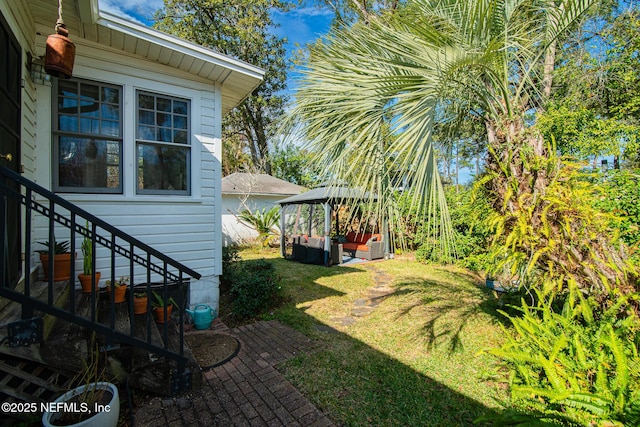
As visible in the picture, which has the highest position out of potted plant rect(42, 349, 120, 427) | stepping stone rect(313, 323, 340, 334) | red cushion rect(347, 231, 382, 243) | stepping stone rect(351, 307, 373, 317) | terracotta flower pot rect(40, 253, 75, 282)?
terracotta flower pot rect(40, 253, 75, 282)

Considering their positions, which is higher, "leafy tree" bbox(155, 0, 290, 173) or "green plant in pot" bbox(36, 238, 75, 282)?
"leafy tree" bbox(155, 0, 290, 173)

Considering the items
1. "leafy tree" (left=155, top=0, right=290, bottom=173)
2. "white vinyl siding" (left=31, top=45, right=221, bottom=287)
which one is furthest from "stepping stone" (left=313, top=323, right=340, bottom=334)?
"leafy tree" (left=155, top=0, right=290, bottom=173)

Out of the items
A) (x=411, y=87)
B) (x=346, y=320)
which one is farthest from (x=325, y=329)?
(x=411, y=87)

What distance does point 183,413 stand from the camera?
8.49 ft

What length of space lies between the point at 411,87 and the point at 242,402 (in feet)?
11.0

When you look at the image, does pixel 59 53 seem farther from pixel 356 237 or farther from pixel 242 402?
pixel 356 237

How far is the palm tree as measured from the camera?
9.45 ft

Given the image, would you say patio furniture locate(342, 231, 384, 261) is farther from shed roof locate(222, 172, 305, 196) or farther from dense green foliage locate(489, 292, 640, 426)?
dense green foliage locate(489, 292, 640, 426)

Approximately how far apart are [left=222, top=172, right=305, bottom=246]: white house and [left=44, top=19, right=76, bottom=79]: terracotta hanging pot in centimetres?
978

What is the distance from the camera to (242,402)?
2748 millimetres

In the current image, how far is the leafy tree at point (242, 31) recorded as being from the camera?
14.9 metres

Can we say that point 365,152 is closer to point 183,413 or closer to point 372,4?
point 183,413

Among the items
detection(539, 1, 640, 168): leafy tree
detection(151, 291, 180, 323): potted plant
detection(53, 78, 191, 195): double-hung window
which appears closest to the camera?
detection(53, 78, 191, 195): double-hung window

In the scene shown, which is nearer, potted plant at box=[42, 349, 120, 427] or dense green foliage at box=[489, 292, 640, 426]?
potted plant at box=[42, 349, 120, 427]
